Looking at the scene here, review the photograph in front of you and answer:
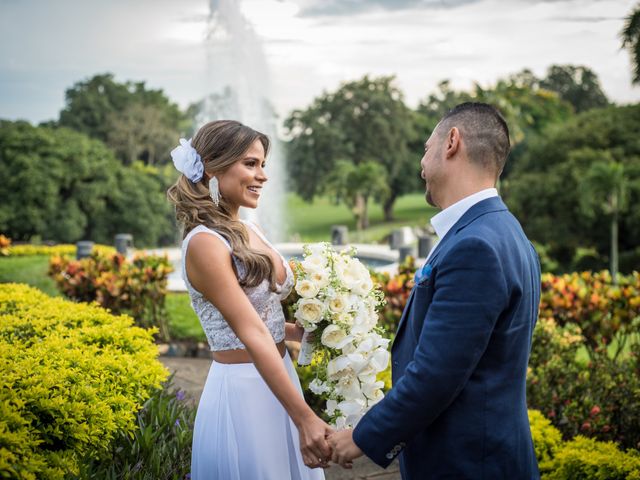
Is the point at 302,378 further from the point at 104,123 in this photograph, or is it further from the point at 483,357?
the point at 104,123

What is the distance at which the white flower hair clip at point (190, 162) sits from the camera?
2.65 meters

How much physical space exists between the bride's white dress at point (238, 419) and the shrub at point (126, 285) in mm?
5835

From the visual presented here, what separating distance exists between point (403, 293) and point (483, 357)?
196 inches

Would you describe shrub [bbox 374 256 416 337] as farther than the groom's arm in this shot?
Yes

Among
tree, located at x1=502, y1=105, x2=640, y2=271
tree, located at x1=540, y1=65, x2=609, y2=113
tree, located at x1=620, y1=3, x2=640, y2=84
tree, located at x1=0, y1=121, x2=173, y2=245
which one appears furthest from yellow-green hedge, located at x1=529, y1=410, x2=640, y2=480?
tree, located at x1=540, y1=65, x2=609, y2=113

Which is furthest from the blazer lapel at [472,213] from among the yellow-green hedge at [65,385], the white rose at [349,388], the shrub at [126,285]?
the shrub at [126,285]

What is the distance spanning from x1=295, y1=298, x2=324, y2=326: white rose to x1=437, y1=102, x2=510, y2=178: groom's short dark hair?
2.80 feet

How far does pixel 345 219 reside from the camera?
164 feet

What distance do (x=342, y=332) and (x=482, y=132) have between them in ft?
3.19

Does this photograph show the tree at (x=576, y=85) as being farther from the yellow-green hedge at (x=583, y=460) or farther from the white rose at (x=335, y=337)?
the white rose at (x=335, y=337)

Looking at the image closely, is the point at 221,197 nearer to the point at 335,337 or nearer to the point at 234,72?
the point at 335,337

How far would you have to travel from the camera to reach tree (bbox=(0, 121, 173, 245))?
2544cm

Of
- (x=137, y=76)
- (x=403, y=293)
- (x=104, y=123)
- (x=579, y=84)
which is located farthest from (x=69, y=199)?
(x=579, y=84)

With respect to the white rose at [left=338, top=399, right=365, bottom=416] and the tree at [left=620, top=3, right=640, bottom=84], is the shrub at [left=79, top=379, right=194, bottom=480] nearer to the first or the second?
the white rose at [left=338, top=399, right=365, bottom=416]
